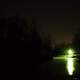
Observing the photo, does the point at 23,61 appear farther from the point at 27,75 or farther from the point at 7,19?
the point at 7,19

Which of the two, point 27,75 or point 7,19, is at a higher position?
point 7,19

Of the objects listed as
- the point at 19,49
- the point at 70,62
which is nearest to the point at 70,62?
the point at 70,62

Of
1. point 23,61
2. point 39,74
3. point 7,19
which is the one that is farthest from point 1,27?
point 39,74

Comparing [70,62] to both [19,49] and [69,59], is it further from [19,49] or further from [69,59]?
[19,49]

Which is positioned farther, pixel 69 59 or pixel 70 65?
pixel 70 65

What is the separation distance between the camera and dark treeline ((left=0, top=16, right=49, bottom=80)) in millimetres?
4840

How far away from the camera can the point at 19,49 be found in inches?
191

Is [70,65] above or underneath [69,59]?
underneath

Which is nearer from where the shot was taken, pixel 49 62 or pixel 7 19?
pixel 49 62

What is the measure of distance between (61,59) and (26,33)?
3.13ft

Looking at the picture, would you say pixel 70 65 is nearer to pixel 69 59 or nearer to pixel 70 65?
pixel 70 65

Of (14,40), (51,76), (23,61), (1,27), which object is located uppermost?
(1,27)

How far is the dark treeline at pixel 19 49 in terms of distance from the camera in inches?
191

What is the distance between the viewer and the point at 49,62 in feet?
15.2
